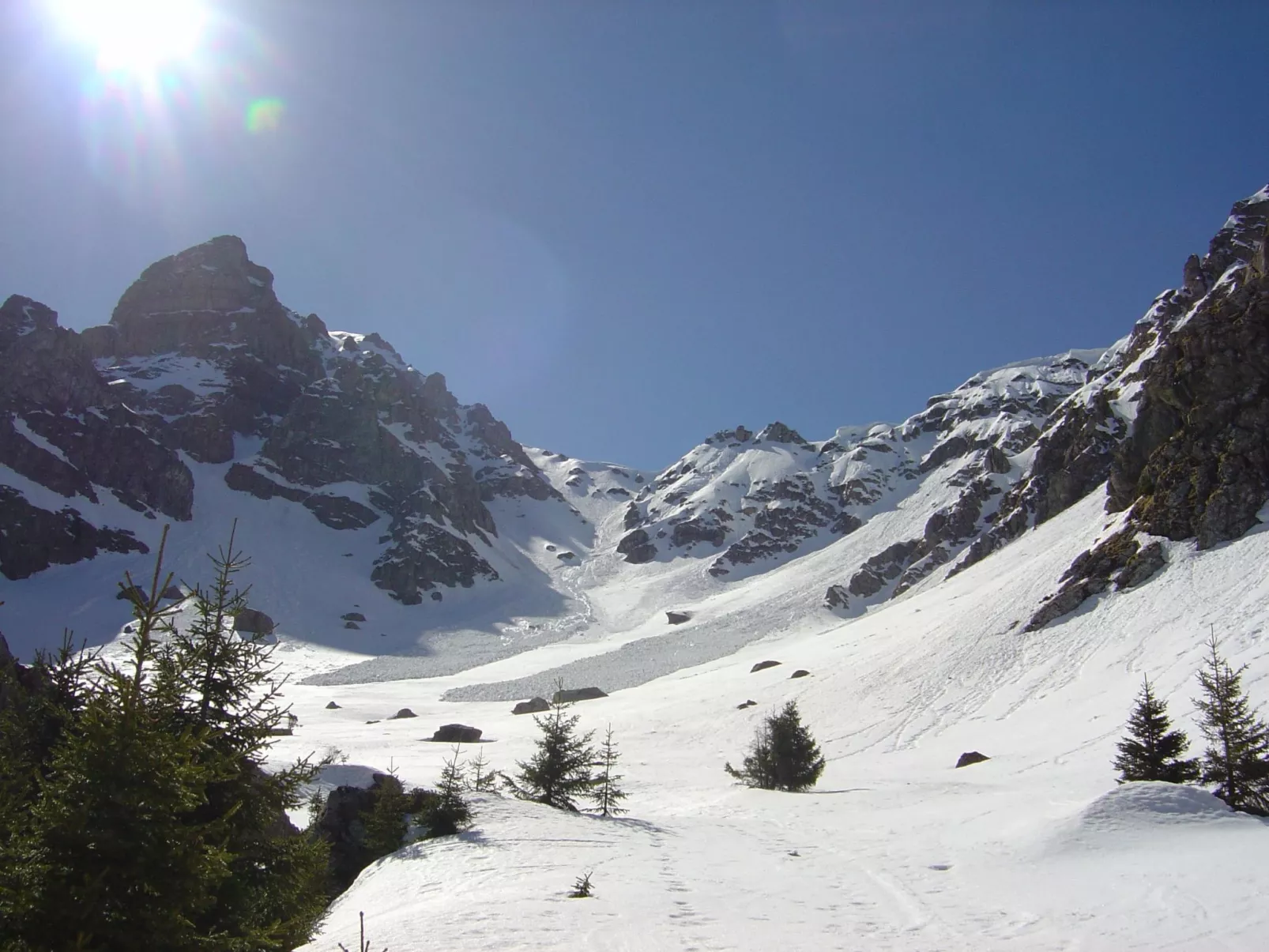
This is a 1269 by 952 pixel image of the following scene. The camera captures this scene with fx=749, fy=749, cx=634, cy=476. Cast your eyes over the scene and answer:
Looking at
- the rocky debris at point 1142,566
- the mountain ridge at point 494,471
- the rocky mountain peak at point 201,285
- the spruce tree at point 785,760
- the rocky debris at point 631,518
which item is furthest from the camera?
the rocky debris at point 631,518

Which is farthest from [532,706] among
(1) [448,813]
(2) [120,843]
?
(2) [120,843]

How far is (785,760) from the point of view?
904 inches

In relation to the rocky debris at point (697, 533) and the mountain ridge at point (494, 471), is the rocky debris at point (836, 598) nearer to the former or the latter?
the mountain ridge at point (494, 471)

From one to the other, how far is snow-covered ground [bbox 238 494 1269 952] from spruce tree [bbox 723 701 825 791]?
3.11 ft

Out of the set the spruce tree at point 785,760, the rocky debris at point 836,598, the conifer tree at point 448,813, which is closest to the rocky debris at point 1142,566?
the spruce tree at point 785,760

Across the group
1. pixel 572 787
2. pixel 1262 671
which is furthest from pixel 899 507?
pixel 572 787

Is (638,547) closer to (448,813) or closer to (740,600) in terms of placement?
(740,600)

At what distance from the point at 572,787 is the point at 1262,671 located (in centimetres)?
2302

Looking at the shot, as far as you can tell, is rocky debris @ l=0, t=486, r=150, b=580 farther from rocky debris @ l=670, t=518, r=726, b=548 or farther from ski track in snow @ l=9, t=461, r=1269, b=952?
rocky debris @ l=670, t=518, r=726, b=548

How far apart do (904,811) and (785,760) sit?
19.8 ft

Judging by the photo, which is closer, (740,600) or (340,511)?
(740,600)

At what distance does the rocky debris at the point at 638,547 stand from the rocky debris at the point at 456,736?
116 meters

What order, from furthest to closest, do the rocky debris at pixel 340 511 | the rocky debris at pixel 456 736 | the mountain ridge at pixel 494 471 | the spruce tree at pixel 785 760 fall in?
the rocky debris at pixel 340 511 → the mountain ridge at pixel 494 471 → the rocky debris at pixel 456 736 → the spruce tree at pixel 785 760

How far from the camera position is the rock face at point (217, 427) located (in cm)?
9894
